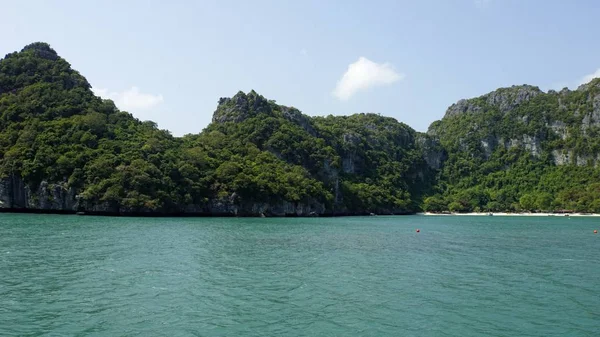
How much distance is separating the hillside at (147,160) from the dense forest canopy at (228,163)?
0.26 meters

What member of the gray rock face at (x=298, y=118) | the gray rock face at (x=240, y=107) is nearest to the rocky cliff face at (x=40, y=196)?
the gray rock face at (x=240, y=107)

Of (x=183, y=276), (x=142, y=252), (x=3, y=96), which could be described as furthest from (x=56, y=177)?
(x=183, y=276)

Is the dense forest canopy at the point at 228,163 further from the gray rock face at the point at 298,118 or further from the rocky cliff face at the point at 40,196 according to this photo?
the gray rock face at the point at 298,118

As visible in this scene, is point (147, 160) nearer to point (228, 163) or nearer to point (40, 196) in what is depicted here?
point (40, 196)

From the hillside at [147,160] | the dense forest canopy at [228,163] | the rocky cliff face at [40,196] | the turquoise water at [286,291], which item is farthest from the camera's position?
the dense forest canopy at [228,163]

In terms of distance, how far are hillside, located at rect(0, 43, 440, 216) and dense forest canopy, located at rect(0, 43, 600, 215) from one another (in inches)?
10.2

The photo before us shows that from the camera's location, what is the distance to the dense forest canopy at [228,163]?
3514 inches

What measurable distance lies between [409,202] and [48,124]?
115 m

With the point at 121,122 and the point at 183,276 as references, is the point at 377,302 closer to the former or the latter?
the point at 183,276

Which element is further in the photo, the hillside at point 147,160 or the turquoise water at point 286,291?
the hillside at point 147,160

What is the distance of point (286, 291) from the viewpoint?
2355 centimetres

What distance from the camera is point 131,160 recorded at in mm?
95562

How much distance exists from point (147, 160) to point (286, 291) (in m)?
81.7

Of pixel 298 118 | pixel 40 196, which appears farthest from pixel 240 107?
pixel 40 196
